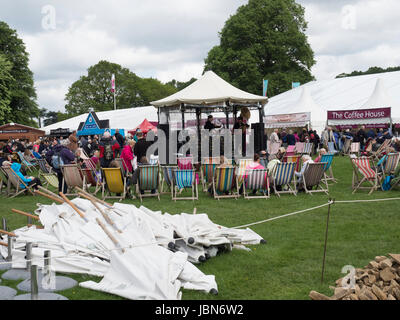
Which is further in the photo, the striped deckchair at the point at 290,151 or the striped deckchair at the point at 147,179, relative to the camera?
the striped deckchair at the point at 290,151

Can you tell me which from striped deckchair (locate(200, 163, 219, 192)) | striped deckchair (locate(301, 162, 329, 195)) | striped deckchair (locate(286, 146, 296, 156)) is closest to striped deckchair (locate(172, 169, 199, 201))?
striped deckchair (locate(200, 163, 219, 192))

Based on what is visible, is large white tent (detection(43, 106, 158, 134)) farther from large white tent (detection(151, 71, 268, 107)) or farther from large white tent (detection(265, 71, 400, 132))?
large white tent (detection(151, 71, 268, 107))

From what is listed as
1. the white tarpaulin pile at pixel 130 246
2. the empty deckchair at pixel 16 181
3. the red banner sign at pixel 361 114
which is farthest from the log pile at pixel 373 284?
the red banner sign at pixel 361 114

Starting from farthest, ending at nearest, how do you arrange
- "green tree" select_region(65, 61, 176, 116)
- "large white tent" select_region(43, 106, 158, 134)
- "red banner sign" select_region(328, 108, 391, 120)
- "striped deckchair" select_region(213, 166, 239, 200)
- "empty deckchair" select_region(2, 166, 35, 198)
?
"green tree" select_region(65, 61, 176, 116) → "large white tent" select_region(43, 106, 158, 134) → "red banner sign" select_region(328, 108, 391, 120) → "empty deckchair" select_region(2, 166, 35, 198) → "striped deckchair" select_region(213, 166, 239, 200)

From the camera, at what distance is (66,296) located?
13.8ft

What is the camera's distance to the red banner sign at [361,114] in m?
22.7

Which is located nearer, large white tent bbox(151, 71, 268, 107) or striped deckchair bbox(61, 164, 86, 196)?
striped deckchair bbox(61, 164, 86, 196)

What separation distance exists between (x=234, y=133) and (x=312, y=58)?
97.2 feet

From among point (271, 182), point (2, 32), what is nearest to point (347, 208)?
point (271, 182)

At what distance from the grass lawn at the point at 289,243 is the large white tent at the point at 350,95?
15.7m

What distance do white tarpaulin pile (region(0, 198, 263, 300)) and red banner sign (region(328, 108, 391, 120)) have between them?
19.4 m

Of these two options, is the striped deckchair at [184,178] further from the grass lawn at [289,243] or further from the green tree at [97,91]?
the green tree at [97,91]

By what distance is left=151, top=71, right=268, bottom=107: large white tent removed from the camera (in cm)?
1436

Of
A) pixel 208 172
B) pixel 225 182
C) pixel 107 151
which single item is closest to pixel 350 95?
pixel 208 172
